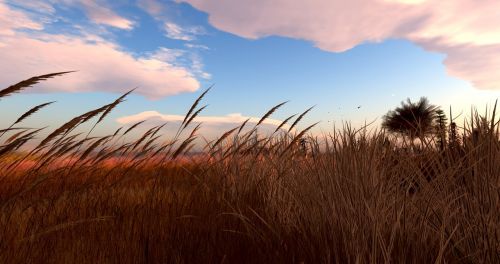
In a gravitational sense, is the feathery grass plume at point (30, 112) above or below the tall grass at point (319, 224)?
above

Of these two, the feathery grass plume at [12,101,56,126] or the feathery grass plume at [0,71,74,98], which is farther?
the feathery grass plume at [12,101,56,126]

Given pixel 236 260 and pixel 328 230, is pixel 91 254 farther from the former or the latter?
pixel 328 230

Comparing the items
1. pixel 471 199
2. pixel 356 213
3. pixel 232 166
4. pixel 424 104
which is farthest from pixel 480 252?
pixel 424 104

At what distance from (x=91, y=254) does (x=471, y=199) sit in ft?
6.45

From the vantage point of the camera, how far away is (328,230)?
194 cm

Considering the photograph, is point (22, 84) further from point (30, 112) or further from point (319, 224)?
point (319, 224)

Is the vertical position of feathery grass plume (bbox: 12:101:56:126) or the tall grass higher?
feathery grass plume (bbox: 12:101:56:126)

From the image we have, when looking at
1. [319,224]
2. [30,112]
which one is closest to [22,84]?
[30,112]

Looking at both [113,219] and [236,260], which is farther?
[113,219]

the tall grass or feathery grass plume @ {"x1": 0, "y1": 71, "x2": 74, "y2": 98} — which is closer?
feathery grass plume @ {"x1": 0, "y1": 71, "x2": 74, "y2": 98}

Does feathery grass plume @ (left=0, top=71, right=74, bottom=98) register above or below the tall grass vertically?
above

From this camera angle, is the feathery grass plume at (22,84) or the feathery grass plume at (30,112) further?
the feathery grass plume at (30,112)

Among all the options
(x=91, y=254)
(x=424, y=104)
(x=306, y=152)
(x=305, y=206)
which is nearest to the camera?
(x=91, y=254)

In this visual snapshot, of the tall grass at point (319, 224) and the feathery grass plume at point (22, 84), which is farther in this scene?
the tall grass at point (319, 224)
